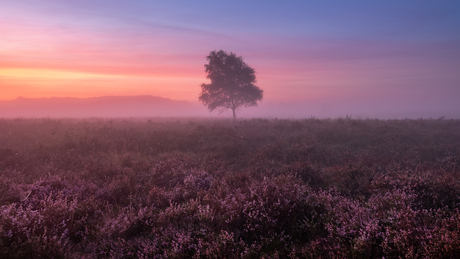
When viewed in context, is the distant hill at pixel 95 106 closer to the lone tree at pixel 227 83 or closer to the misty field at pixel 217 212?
the lone tree at pixel 227 83

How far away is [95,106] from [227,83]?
81345 mm

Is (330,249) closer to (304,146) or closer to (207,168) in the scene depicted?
(207,168)

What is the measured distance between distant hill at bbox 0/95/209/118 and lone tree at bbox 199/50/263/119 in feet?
140

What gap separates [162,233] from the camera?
3.95 meters

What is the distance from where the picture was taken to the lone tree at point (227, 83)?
33.2m

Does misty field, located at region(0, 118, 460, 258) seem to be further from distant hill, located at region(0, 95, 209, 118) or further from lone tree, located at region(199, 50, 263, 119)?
distant hill, located at region(0, 95, 209, 118)

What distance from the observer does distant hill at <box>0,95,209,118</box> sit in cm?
7950

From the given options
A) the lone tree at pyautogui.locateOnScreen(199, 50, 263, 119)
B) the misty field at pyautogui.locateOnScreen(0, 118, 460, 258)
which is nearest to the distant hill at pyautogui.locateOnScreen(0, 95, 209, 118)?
the lone tree at pyautogui.locateOnScreen(199, 50, 263, 119)

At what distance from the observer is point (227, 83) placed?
33125mm

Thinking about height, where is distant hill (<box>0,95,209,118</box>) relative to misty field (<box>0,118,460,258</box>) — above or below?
above

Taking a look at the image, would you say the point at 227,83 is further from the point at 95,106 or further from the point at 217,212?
the point at 95,106

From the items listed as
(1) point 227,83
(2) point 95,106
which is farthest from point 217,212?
(2) point 95,106

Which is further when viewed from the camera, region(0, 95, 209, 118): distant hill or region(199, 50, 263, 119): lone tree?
region(0, 95, 209, 118): distant hill

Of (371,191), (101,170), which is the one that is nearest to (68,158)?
(101,170)
